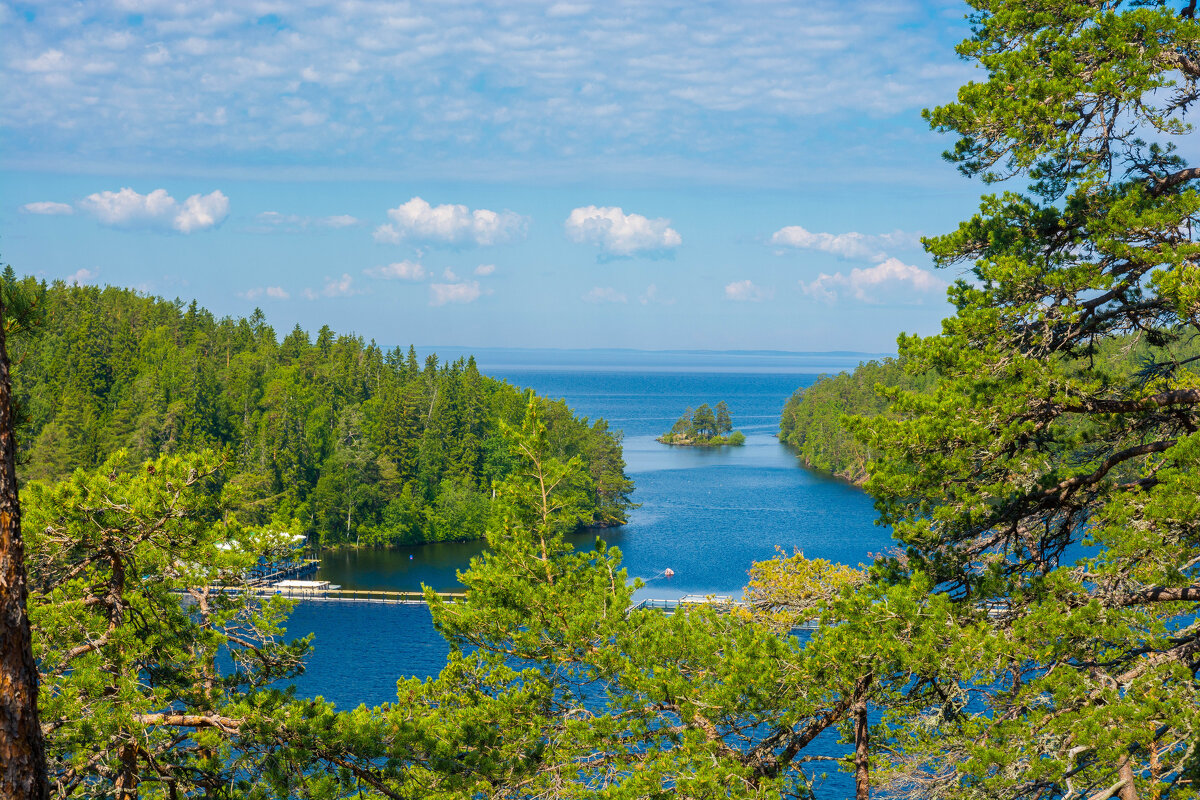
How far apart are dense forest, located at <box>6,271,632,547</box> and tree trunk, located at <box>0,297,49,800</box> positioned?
53660mm

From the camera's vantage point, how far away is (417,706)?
12.4m

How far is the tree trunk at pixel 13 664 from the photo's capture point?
4812 mm

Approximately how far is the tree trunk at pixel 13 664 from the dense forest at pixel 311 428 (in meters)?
53.7

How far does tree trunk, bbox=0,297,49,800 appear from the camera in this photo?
4812 millimetres

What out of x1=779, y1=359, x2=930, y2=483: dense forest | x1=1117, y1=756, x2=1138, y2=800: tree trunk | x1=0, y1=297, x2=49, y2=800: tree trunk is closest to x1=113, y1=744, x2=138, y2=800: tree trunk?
x1=0, y1=297, x2=49, y2=800: tree trunk

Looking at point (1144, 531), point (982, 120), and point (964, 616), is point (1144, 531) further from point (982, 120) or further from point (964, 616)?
point (982, 120)

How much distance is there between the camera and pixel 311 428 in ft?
239

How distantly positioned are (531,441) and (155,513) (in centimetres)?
541

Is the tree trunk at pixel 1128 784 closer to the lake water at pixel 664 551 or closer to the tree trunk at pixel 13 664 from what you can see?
the tree trunk at pixel 13 664

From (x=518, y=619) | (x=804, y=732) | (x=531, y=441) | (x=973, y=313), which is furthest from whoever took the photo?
(x=531, y=441)

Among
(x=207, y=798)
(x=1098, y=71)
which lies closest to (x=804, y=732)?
(x=207, y=798)

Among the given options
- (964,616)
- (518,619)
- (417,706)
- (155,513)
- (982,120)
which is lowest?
(417,706)

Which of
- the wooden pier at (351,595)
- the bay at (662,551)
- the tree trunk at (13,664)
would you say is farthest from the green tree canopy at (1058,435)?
the wooden pier at (351,595)

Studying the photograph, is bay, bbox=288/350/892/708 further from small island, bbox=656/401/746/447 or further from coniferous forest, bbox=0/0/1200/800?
small island, bbox=656/401/746/447
